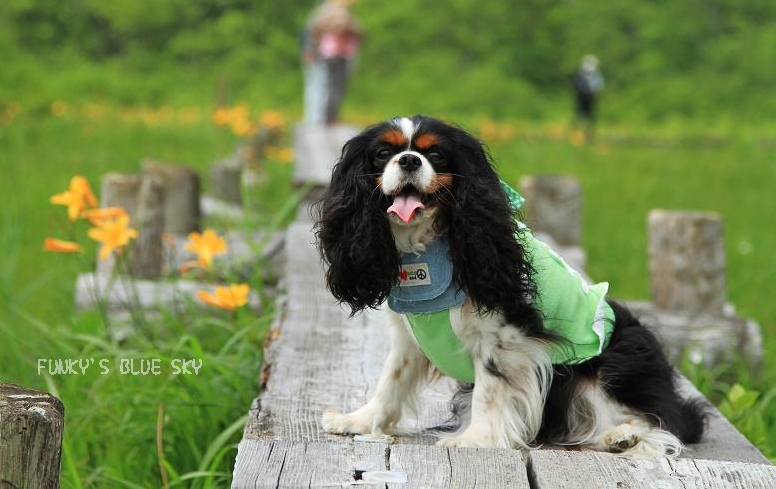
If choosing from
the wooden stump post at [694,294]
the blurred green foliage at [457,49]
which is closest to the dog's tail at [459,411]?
the wooden stump post at [694,294]

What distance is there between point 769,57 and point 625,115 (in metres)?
3.60

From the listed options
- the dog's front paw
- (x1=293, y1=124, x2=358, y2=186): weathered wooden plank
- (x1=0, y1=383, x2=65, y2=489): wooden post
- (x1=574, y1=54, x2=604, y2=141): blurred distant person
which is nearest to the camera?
(x1=0, y1=383, x2=65, y2=489): wooden post

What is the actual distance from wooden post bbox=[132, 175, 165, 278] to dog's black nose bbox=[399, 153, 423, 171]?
2.90 metres

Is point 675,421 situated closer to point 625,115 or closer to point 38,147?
point 38,147

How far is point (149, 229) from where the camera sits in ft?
17.3

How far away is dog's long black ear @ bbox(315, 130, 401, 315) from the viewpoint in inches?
Answer: 103

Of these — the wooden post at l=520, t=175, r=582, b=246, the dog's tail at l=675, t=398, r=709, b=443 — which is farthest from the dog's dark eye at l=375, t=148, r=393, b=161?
the wooden post at l=520, t=175, r=582, b=246

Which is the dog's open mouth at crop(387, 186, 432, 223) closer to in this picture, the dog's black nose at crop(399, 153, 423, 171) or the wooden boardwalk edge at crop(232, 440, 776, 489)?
the dog's black nose at crop(399, 153, 423, 171)

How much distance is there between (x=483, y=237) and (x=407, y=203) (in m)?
0.20

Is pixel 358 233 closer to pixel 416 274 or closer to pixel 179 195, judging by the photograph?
pixel 416 274

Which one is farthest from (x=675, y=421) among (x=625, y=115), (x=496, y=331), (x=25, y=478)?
(x=625, y=115)

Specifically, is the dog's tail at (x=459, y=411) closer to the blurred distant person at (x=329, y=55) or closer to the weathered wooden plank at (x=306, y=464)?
the weathered wooden plank at (x=306, y=464)

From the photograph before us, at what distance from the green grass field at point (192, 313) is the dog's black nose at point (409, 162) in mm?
412

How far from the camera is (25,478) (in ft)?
6.43
